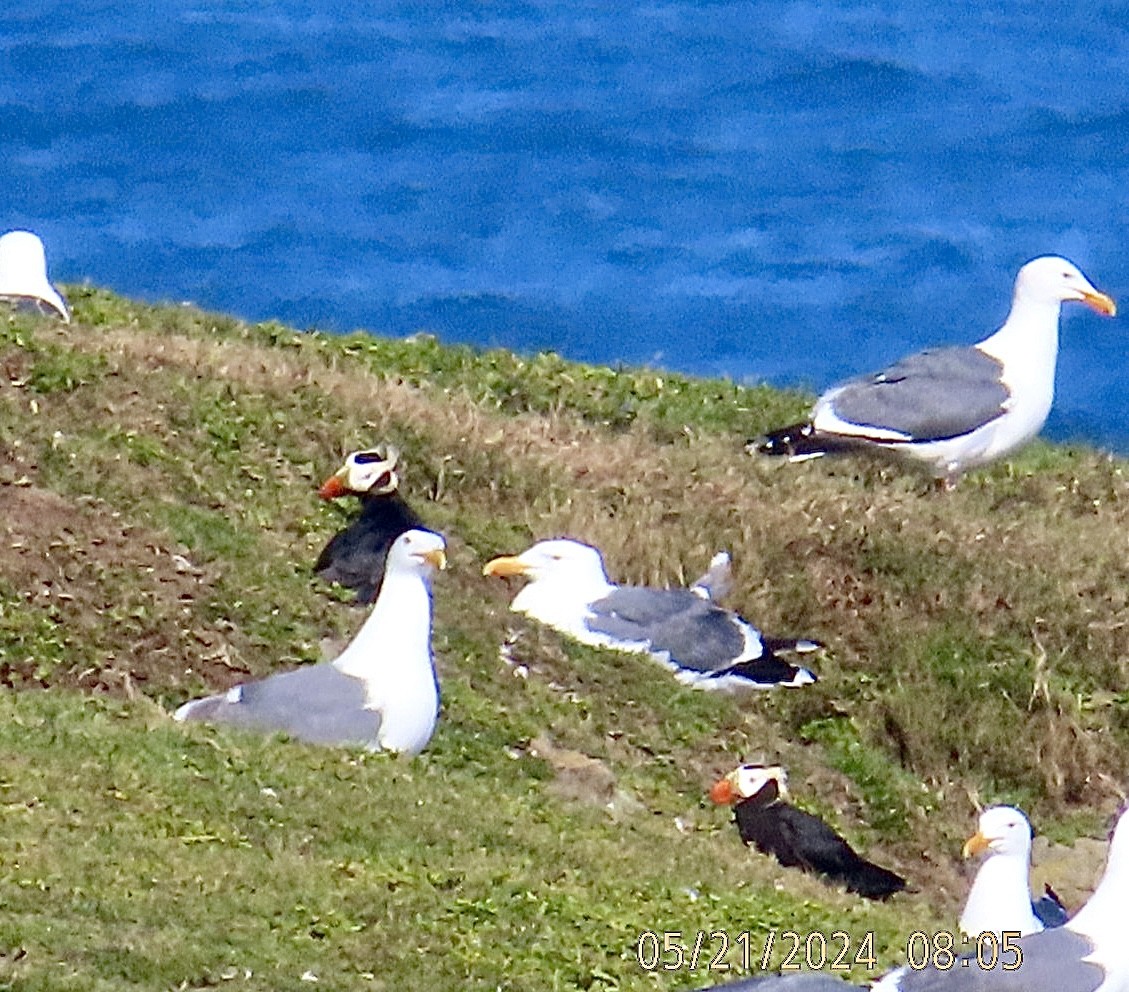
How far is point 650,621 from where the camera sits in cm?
1110

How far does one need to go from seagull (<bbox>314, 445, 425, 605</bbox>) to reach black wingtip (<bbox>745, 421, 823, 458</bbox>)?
2.62 metres

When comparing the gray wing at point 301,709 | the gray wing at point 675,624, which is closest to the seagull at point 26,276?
the gray wing at point 675,624

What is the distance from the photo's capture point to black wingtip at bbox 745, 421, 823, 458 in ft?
43.4

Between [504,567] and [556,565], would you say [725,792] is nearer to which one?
[556,565]

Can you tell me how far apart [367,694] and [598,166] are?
27597 millimetres

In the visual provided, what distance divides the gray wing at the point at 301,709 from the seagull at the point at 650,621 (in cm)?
186

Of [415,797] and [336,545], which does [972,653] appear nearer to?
[336,545]

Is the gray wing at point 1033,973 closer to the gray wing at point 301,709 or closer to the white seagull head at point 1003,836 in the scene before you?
the white seagull head at point 1003,836

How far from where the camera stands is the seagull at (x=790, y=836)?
9.37 meters

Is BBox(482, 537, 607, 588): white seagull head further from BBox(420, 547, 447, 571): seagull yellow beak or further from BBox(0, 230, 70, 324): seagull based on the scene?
BBox(0, 230, 70, 324): seagull

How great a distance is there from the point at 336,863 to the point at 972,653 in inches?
192
